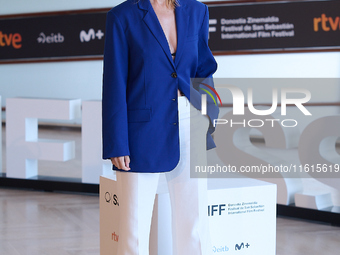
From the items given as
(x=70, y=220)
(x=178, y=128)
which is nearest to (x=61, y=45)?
(x=70, y=220)

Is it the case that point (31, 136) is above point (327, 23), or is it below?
below

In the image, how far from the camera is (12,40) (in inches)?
334

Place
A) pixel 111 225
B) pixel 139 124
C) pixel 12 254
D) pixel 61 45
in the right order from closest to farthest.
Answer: pixel 139 124
pixel 111 225
pixel 12 254
pixel 61 45

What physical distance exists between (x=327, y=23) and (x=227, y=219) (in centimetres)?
549

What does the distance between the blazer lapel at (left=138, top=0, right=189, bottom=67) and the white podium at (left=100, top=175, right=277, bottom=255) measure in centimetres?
79

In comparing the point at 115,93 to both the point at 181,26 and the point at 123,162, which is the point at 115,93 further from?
the point at 181,26

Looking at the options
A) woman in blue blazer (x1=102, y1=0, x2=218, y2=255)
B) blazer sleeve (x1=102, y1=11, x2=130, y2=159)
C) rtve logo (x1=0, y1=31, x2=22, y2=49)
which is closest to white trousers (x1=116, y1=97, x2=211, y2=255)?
woman in blue blazer (x1=102, y1=0, x2=218, y2=255)

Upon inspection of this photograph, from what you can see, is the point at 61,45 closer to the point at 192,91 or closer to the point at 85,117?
the point at 85,117

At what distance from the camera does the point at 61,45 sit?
27.1ft

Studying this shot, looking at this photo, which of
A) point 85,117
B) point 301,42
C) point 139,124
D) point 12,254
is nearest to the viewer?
point 139,124

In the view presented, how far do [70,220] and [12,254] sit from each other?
0.77 m

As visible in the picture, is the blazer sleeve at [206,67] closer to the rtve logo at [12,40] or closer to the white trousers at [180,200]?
the white trousers at [180,200]

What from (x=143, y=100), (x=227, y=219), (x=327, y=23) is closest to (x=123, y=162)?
(x=143, y=100)

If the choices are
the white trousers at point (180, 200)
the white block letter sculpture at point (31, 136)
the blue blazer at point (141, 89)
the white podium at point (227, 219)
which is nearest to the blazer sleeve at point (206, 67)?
the white trousers at point (180, 200)
